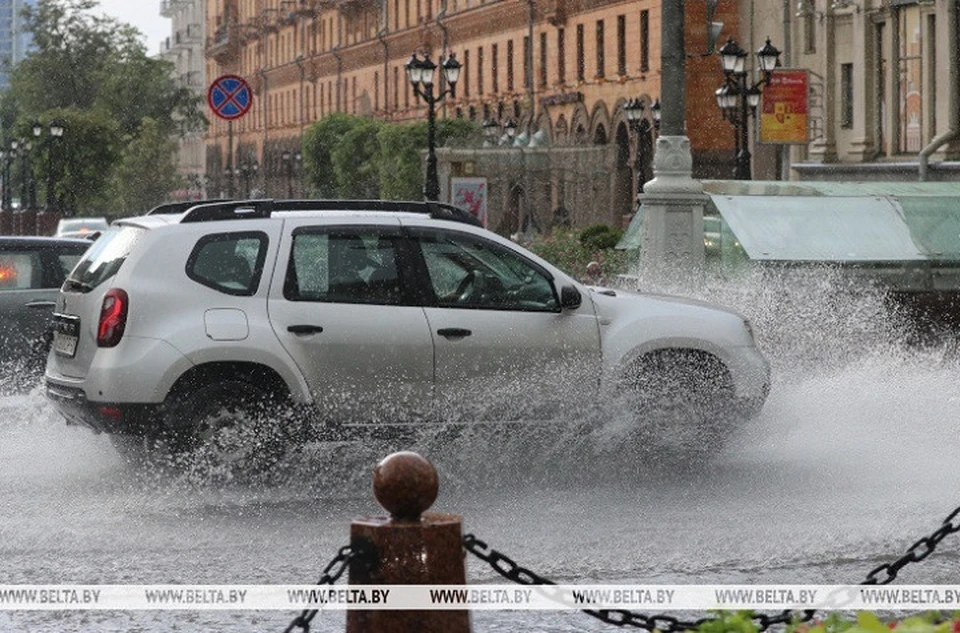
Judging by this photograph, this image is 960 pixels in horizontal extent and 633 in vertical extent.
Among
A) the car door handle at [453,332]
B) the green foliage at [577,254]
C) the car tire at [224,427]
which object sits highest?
the car door handle at [453,332]

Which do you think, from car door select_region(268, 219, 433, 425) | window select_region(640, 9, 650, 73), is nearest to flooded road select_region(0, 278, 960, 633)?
car door select_region(268, 219, 433, 425)

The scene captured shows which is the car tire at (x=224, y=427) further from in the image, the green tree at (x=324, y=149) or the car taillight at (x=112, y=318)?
the green tree at (x=324, y=149)

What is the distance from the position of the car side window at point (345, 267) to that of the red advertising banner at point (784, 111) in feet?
110

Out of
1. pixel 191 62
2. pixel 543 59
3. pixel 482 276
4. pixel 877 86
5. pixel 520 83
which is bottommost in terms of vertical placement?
pixel 482 276

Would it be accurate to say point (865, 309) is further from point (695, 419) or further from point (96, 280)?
point (96, 280)

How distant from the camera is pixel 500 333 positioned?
12.2 metres

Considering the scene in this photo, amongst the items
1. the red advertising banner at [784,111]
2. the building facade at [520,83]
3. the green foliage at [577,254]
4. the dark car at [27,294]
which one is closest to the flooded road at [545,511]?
the dark car at [27,294]

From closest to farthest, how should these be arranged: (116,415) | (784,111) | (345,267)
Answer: (116,415) < (345,267) < (784,111)

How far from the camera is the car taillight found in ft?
38.5

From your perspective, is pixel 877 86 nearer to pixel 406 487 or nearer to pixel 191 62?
pixel 406 487

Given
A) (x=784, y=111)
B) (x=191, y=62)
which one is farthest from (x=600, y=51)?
(x=191, y=62)

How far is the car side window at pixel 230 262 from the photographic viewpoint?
12.0 m

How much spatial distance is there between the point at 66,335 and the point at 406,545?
7647 millimetres

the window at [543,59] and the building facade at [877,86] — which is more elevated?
the window at [543,59]
